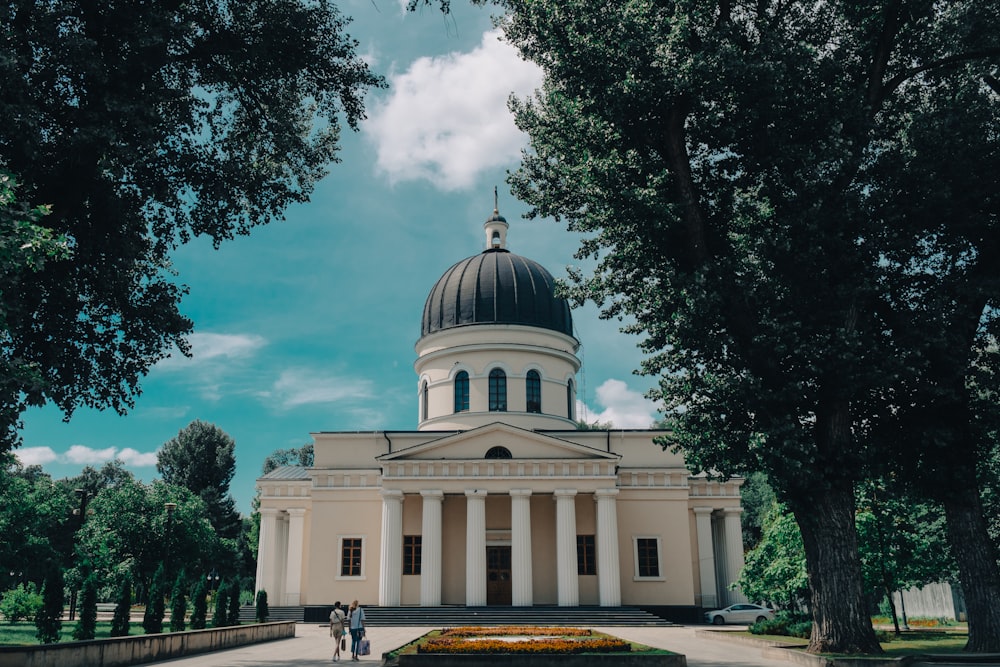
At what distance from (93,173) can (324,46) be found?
234 inches

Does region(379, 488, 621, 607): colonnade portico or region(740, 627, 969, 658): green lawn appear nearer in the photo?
region(740, 627, 969, 658): green lawn

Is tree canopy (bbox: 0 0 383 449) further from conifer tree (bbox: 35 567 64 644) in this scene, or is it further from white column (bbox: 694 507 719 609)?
white column (bbox: 694 507 719 609)

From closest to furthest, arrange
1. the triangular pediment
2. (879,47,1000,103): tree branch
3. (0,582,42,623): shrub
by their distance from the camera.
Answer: (879,47,1000,103): tree branch → (0,582,42,623): shrub → the triangular pediment

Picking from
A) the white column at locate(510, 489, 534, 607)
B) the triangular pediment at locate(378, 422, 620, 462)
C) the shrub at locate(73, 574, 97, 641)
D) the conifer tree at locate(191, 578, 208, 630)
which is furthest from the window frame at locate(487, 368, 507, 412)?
the shrub at locate(73, 574, 97, 641)

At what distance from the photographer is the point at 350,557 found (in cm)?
3656

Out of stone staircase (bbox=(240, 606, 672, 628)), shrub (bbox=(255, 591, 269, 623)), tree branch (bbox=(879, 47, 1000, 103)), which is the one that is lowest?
stone staircase (bbox=(240, 606, 672, 628))

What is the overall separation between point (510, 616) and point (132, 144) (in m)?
24.0

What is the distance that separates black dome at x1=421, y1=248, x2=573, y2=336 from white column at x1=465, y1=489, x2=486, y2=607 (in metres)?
10.6

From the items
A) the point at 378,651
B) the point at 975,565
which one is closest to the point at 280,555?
the point at 378,651

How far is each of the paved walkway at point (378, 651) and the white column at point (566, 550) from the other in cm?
444

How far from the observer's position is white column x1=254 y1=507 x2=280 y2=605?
38812mm

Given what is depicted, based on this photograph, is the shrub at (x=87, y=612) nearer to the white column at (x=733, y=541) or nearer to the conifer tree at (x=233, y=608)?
the conifer tree at (x=233, y=608)

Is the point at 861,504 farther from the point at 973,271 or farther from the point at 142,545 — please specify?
the point at 142,545

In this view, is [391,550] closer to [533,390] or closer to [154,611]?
[533,390]
